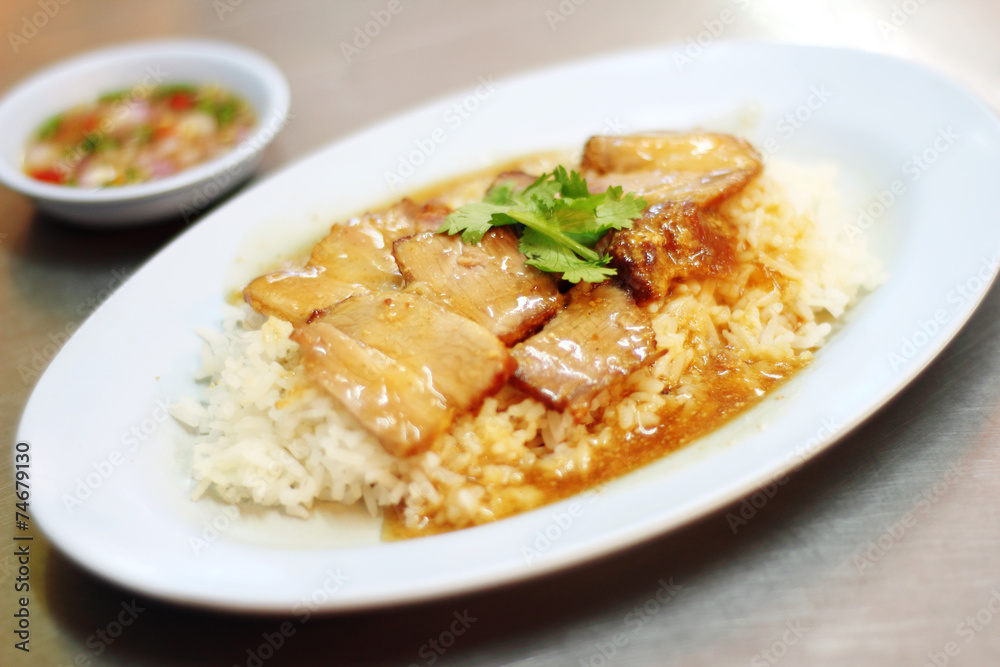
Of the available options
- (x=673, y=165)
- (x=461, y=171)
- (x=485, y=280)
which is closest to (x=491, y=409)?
(x=485, y=280)

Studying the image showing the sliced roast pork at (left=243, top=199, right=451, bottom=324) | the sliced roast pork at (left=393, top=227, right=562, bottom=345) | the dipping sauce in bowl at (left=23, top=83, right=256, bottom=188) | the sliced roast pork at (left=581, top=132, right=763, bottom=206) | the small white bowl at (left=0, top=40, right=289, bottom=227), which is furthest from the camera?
the dipping sauce in bowl at (left=23, top=83, right=256, bottom=188)

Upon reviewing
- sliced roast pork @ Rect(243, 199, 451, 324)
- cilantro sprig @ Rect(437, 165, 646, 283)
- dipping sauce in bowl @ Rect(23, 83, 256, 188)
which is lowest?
dipping sauce in bowl @ Rect(23, 83, 256, 188)

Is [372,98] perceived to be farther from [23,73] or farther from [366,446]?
[366,446]

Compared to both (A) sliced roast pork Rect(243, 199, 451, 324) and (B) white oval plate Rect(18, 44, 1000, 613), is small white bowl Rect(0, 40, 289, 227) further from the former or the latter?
(A) sliced roast pork Rect(243, 199, 451, 324)

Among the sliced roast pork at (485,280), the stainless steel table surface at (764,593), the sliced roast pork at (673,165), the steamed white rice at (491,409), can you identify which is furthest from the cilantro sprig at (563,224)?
the stainless steel table surface at (764,593)

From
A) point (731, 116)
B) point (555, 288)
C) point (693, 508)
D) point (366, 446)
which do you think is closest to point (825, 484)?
point (693, 508)

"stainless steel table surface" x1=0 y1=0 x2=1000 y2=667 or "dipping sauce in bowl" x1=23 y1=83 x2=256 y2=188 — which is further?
"dipping sauce in bowl" x1=23 y1=83 x2=256 y2=188

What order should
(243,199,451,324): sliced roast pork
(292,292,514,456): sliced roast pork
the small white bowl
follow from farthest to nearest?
1. the small white bowl
2. (243,199,451,324): sliced roast pork
3. (292,292,514,456): sliced roast pork

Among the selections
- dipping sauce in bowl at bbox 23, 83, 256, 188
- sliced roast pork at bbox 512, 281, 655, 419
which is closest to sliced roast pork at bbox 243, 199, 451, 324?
sliced roast pork at bbox 512, 281, 655, 419
